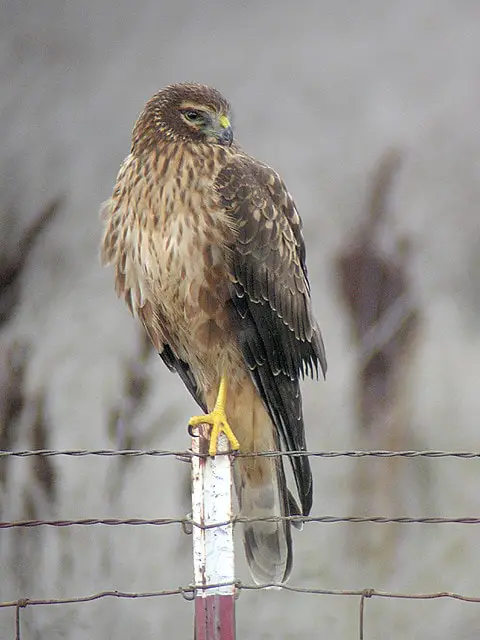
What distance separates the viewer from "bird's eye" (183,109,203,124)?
2.73 m

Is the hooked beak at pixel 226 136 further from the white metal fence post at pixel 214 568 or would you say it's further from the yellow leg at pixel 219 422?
the white metal fence post at pixel 214 568

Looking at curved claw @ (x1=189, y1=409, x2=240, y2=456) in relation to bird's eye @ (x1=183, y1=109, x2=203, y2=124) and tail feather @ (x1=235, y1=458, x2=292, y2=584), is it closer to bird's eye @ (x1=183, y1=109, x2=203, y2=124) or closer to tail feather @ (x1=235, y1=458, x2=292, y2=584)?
tail feather @ (x1=235, y1=458, x2=292, y2=584)

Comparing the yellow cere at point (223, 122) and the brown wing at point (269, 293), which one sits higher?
the yellow cere at point (223, 122)

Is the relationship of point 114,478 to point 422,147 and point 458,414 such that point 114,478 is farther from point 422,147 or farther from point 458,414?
point 422,147

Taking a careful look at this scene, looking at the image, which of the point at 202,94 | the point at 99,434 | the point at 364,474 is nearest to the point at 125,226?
the point at 202,94

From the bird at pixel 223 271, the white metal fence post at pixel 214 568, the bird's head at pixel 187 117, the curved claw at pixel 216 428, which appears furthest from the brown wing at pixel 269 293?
the white metal fence post at pixel 214 568

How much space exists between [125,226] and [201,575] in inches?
42.9

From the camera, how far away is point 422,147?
11.3 feet

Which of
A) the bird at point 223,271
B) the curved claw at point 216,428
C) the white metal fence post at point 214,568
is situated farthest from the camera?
the bird at point 223,271

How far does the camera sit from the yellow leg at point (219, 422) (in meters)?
2.23

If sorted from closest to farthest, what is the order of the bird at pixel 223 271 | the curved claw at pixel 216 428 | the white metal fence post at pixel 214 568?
1. the white metal fence post at pixel 214 568
2. the curved claw at pixel 216 428
3. the bird at pixel 223 271

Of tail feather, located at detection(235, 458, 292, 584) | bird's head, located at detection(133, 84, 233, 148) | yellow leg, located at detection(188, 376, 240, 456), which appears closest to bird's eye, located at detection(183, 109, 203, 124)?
bird's head, located at detection(133, 84, 233, 148)

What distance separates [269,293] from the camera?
9.09ft

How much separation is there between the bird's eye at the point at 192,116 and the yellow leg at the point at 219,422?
72 centimetres
